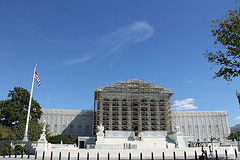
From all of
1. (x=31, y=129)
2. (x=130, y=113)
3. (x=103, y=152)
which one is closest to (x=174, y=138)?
(x=130, y=113)

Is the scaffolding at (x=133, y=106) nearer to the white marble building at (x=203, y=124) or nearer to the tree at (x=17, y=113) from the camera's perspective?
the white marble building at (x=203, y=124)

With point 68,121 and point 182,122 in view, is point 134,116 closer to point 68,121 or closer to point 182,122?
point 182,122

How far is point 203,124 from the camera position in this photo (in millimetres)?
58312

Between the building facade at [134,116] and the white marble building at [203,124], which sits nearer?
the building facade at [134,116]

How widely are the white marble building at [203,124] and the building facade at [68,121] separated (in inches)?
976

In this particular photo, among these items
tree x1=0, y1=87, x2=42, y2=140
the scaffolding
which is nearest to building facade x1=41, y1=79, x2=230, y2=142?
the scaffolding

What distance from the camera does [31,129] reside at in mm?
35000

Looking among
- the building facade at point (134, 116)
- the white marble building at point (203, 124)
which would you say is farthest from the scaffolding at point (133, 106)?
the white marble building at point (203, 124)

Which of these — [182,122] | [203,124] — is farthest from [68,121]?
[203,124]

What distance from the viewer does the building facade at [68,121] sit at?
56.6m

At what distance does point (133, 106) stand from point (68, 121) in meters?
20.4

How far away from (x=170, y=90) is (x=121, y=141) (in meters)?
21.1

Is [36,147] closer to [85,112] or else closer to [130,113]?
[130,113]

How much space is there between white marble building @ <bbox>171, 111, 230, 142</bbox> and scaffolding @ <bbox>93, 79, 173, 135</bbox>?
9537 millimetres
